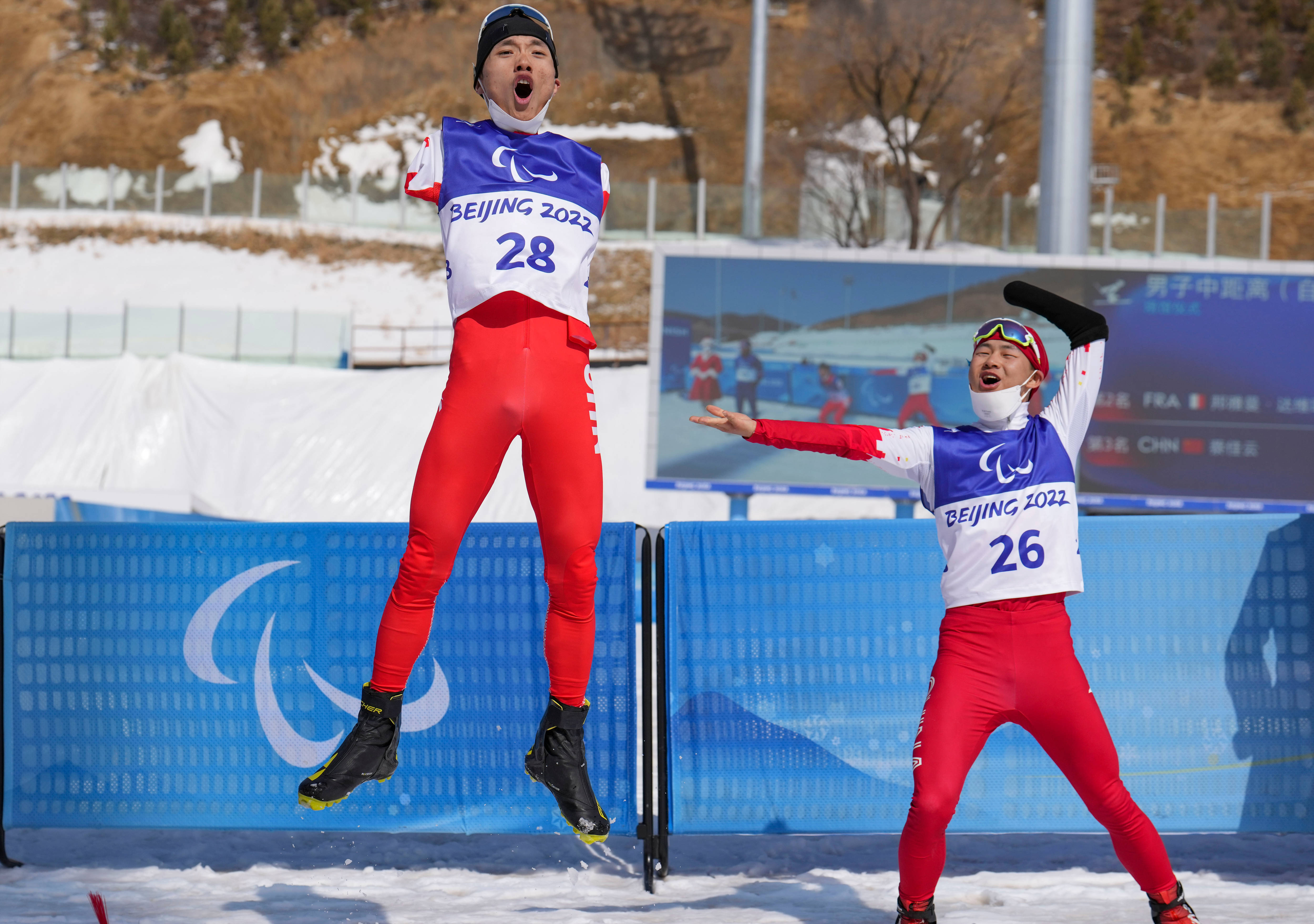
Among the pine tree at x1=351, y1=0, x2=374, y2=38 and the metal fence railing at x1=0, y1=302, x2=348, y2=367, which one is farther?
the pine tree at x1=351, y1=0, x2=374, y2=38

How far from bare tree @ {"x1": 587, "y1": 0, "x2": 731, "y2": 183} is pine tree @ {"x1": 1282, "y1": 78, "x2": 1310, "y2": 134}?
935 inches

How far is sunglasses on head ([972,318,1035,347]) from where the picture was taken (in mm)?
4414

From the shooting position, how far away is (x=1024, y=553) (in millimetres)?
4320

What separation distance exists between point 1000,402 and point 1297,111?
175 feet

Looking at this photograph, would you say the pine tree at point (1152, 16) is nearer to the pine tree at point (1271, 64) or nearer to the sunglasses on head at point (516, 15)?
the pine tree at point (1271, 64)

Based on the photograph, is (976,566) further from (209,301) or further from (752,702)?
(209,301)

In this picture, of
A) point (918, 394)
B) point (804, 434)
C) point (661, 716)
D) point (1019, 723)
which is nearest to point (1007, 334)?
point (804, 434)

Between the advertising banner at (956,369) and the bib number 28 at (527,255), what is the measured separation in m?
9.99

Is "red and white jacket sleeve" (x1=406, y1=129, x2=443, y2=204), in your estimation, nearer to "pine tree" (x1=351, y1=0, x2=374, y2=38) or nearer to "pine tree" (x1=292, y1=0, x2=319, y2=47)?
"pine tree" (x1=351, y1=0, x2=374, y2=38)

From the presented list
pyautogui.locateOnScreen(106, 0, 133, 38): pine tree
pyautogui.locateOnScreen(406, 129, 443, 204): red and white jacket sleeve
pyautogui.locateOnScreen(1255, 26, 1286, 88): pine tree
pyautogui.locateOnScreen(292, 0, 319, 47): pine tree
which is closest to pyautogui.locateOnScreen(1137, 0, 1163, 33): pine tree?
pyautogui.locateOnScreen(1255, 26, 1286, 88): pine tree

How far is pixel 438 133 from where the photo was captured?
3.86 metres

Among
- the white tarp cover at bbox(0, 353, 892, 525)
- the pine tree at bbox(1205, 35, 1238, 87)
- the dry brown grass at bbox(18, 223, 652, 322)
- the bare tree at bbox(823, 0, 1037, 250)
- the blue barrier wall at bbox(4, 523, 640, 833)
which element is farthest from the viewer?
the pine tree at bbox(1205, 35, 1238, 87)

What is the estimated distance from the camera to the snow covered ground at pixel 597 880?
197 inches

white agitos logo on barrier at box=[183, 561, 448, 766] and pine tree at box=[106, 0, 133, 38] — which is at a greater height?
pine tree at box=[106, 0, 133, 38]
